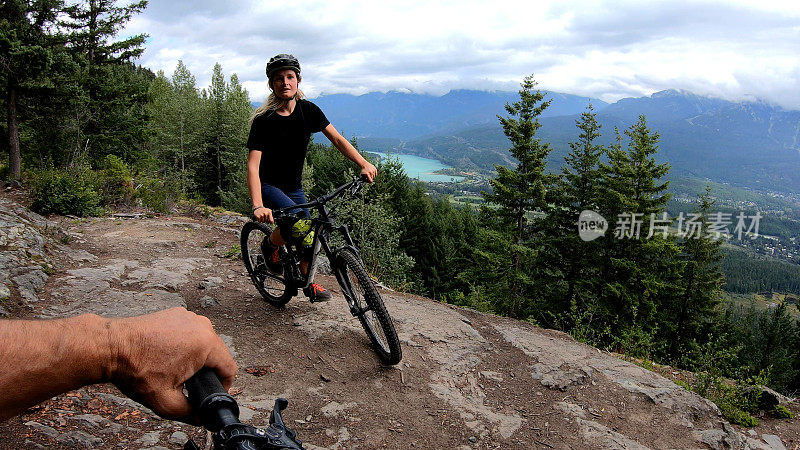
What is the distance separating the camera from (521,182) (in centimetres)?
2231

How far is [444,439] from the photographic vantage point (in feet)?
11.2

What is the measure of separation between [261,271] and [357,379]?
2195mm

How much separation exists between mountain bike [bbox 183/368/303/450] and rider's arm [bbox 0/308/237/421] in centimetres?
5

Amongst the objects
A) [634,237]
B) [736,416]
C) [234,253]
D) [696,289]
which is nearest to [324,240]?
[234,253]

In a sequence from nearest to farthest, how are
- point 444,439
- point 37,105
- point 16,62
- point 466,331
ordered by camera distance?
point 444,439 < point 466,331 < point 16,62 < point 37,105

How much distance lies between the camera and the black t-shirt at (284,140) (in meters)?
4.48

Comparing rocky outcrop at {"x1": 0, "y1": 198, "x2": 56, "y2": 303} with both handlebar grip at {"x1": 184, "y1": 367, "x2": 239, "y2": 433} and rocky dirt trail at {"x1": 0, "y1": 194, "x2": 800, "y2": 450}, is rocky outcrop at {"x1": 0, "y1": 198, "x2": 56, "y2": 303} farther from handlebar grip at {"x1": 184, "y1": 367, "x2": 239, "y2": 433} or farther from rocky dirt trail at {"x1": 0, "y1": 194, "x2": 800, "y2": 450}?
handlebar grip at {"x1": 184, "y1": 367, "x2": 239, "y2": 433}

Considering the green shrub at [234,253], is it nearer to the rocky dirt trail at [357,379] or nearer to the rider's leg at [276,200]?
the rocky dirt trail at [357,379]

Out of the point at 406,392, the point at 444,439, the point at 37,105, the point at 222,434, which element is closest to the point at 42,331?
the point at 222,434

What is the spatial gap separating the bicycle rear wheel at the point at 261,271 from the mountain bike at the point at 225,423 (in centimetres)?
397

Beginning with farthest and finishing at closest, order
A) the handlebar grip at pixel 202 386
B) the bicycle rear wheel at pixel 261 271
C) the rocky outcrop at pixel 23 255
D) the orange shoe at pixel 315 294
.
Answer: the bicycle rear wheel at pixel 261 271
the orange shoe at pixel 315 294
the rocky outcrop at pixel 23 255
the handlebar grip at pixel 202 386

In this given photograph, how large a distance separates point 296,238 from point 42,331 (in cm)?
359

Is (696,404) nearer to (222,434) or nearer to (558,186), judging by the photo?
(222,434)

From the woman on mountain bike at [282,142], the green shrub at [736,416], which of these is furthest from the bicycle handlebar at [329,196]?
the green shrub at [736,416]
